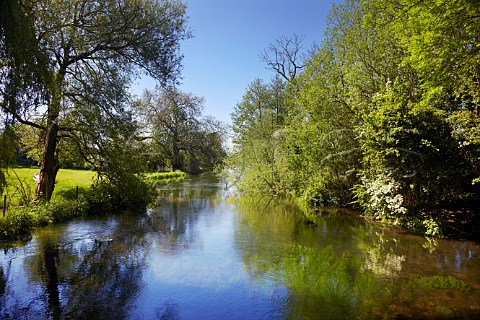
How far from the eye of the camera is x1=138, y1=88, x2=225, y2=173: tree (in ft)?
163

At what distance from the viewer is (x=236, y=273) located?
949cm

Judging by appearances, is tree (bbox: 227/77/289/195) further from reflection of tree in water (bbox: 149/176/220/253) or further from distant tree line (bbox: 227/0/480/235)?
reflection of tree in water (bbox: 149/176/220/253)

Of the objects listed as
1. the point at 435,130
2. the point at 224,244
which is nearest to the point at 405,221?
the point at 435,130

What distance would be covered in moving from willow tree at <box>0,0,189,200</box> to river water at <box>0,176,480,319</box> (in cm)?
492

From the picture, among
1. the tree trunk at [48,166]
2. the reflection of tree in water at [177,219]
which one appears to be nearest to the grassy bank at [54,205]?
the tree trunk at [48,166]

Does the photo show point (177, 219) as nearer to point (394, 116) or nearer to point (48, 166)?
point (48, 166)

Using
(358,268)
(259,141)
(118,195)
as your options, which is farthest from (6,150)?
(259,141)

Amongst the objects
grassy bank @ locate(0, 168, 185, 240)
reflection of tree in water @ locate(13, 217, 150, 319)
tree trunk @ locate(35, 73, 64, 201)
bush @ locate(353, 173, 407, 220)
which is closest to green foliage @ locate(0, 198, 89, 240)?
grassy bank @ locate(0, 168, 185, 240)

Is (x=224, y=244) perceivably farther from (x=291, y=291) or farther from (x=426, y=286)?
(x=426, y=286)

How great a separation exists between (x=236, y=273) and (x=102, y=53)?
44.5 ft

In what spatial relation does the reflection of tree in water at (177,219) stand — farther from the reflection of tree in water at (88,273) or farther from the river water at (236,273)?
the reflection of tree in water at (88,273)

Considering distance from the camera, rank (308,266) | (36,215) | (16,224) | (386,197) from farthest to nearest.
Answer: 1. (386,197)
2. (36,215)
3. (16,224)
4. (308,266)

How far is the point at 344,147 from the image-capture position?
19062mm

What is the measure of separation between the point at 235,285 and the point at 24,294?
189 inches
